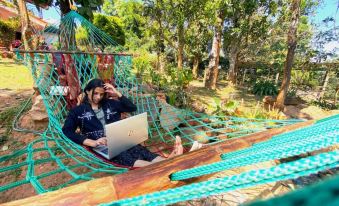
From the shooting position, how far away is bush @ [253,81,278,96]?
7312 mm

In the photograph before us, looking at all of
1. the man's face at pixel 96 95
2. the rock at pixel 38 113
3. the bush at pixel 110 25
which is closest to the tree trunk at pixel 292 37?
the man's face at pixel 96 95

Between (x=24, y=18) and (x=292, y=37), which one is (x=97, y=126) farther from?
(x=292, y=37)

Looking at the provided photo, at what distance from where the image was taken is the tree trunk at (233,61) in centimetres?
787

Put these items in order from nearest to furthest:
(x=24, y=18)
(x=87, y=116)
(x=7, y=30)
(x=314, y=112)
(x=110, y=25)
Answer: (x=87, y=116) → (x=24, y=18) → (x=314, y=112) → (x=7, y=30) → (x=110, y=25)

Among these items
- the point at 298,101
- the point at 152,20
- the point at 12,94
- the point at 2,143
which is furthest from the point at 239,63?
the point at 2,143

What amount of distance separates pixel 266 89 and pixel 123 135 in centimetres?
688

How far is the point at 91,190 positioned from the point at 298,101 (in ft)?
21.8

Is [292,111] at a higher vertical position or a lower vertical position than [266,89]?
lower

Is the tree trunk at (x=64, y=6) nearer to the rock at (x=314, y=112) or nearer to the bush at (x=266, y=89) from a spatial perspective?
the rock at (x=314, y=112)

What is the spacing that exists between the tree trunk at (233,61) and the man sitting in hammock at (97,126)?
6826mm

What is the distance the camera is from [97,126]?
1.76 metres

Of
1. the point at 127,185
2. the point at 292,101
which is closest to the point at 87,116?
the point at 127,185

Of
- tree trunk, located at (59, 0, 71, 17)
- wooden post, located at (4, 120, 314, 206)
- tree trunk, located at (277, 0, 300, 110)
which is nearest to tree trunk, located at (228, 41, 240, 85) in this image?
tree trunk, located at (277, 0, 300, 110)

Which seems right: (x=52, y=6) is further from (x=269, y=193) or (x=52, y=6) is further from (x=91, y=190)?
(x=269, y=193)
